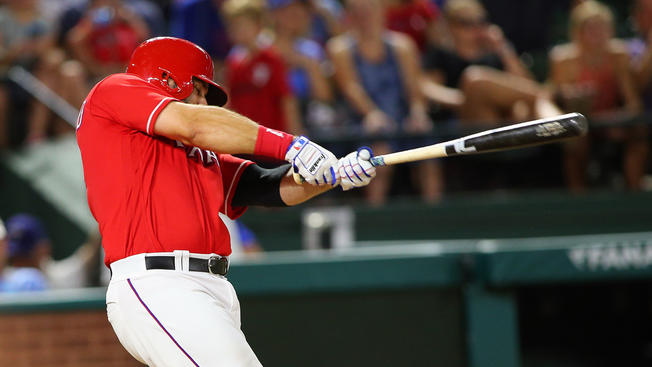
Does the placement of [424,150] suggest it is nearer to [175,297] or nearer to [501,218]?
[175,297]

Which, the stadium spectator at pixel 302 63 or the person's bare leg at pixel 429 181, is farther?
the stadium spectator at pixel 302 63

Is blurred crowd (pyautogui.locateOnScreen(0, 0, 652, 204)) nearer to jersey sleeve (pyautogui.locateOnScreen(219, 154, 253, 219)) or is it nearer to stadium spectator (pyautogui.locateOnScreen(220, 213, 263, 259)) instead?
stadium spectator (pyautogui.locateOnScreen(220, 213, 263, 259))

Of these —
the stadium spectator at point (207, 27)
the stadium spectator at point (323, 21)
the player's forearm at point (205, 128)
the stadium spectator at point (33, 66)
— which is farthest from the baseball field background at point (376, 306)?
the stadium spectator at point (323, 21)

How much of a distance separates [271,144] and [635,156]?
4.01 metres

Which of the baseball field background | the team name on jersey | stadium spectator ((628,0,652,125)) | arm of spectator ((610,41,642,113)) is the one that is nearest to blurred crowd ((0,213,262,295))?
the baseball field background

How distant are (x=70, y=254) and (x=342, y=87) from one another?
240 centimetres

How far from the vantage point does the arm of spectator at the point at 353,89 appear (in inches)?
239

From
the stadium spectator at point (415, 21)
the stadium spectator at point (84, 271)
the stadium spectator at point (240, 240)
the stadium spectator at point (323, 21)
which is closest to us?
the stadium spectator at point (240, 240)

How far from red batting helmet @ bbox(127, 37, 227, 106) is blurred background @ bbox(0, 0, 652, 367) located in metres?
1.56

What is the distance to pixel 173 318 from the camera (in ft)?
8.82

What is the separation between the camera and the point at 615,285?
17.2 ft

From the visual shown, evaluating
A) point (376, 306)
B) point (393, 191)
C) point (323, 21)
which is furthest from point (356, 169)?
point (323, 21)

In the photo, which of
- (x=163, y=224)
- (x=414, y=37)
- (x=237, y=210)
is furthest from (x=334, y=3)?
(x=163, y=224)

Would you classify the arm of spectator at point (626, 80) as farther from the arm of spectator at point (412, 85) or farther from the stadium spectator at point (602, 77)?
the arm of spectator at point (412, 85)
